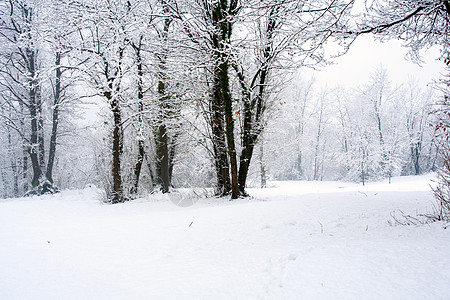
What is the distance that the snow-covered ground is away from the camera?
185 cm

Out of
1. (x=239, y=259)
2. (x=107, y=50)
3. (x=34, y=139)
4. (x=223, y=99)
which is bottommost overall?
(x=239, y=259)

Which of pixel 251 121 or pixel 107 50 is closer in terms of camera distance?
pixel 107 50

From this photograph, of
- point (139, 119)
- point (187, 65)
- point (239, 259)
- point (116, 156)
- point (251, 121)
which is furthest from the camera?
point (139, 119)

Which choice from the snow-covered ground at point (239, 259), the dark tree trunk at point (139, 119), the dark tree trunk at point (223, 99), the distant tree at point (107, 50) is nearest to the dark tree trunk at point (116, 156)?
the distant tree at point (107, 50)

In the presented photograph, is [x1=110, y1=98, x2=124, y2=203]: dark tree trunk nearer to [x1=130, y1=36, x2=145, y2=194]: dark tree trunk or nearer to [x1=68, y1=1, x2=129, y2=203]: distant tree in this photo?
[x1=68, y1=1, x2=129, y2=203]: distant tree

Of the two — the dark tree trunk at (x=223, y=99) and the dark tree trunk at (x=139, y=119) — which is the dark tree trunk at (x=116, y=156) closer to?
the dark tree trunk at (x=139, y=119)

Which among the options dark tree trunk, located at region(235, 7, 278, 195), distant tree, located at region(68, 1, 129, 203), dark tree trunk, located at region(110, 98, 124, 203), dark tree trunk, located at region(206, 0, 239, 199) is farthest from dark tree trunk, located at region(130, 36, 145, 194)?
dark tree trunk, located at region(235, 7, 278, 195)

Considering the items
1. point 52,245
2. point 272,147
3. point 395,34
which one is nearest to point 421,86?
point 272,147

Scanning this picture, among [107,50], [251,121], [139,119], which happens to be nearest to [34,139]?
[139,119]

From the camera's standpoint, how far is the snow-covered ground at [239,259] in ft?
6.07

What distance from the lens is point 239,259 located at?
2.49 meters

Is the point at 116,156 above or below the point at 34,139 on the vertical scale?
below

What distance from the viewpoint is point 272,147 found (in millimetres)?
17906

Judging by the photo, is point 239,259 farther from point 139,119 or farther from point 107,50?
point 139,119
